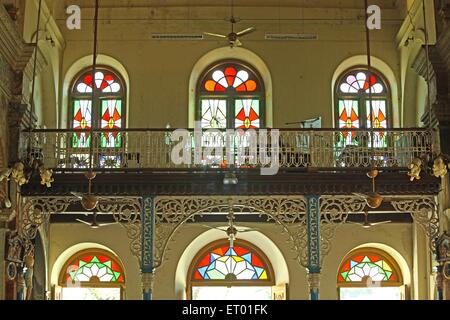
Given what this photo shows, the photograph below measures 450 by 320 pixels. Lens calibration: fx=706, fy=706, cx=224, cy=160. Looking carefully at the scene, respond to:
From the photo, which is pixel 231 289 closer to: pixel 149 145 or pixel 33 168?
pixel 149 145

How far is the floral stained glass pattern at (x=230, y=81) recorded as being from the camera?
50.6ft

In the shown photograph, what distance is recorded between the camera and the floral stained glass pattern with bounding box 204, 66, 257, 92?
1541cm

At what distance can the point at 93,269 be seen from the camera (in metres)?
14.7

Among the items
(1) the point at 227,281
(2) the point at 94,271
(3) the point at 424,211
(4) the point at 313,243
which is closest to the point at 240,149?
(4) the point at 313,243

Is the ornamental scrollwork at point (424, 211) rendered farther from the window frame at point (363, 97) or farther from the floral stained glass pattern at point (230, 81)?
the floral stained glass pattern at point (230, 81)

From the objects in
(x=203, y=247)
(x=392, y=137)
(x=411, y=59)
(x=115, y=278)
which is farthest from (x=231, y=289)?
(x=411, y=59)

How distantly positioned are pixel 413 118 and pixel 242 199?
4.86 meters

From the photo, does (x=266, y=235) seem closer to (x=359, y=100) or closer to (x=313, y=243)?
(x=313, y=243)

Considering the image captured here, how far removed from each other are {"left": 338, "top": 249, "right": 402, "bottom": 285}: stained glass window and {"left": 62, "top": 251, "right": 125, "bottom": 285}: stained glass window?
4.72 meters

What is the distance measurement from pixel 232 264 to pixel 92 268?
9.63 feet

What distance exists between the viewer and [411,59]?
Answer: 554 inches

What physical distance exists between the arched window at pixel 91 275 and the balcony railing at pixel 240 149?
2706 mm

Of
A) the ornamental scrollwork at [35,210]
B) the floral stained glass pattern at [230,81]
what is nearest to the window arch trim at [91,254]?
the ornamental scrollwork at [35,210]

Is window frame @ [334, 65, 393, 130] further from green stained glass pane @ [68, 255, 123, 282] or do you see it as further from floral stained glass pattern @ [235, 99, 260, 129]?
green stained glass pane @ [68, 255, 123, 282]
